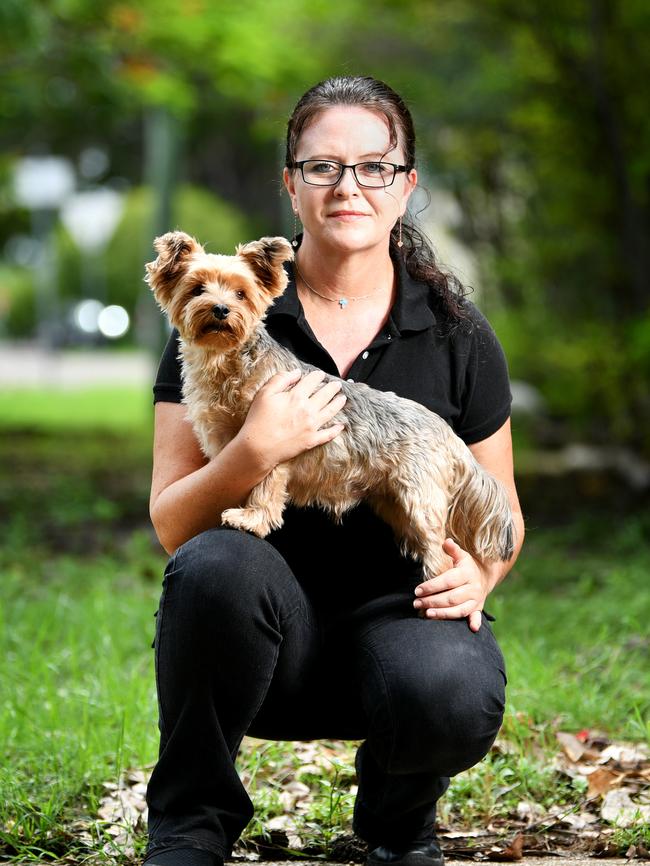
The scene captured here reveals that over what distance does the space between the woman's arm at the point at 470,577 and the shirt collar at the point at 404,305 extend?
16.3 inches

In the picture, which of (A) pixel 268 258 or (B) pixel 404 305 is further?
(B) pixel 404 305

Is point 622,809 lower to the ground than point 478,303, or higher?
lower

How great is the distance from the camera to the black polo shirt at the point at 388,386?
11.5 ft

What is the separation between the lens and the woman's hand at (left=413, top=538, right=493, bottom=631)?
3281 mm

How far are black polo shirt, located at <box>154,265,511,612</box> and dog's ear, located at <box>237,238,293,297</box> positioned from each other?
17 centimetres

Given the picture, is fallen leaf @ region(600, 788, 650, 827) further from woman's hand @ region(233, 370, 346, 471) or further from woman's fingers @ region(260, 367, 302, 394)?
woman's fingers @ region(260, 367, 302, 394)

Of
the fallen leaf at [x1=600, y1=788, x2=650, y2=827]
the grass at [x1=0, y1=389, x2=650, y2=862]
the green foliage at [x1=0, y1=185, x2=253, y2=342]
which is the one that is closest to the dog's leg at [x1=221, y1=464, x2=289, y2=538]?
the grass at [x1=0, y1=389, x2=650, y2=862]

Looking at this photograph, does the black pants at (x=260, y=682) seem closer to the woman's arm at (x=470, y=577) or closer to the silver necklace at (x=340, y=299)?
the woman's arm at (x=470, y=577)

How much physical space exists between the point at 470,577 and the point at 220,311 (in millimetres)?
1001

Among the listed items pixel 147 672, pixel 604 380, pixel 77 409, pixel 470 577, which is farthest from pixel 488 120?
pixel 470 577

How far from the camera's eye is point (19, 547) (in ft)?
27.3

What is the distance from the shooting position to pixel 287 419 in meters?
3.29

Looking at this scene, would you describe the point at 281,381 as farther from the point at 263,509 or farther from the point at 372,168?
the point at 372,168

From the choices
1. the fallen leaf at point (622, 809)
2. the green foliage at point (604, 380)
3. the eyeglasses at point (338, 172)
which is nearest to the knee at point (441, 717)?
the fallen leaf at point (622, 809)
